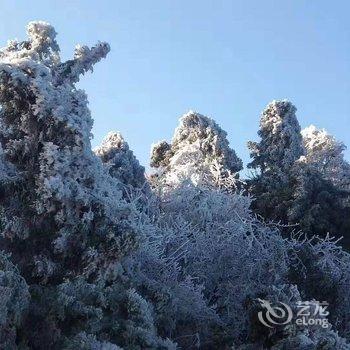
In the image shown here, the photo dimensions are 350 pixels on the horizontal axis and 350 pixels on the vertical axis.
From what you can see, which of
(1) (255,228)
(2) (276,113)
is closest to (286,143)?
(2) (276,113)

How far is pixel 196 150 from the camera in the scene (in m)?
23.0

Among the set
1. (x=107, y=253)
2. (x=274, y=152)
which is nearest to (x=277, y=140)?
(x=274, y=152)

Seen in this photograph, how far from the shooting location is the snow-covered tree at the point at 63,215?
28.5ft

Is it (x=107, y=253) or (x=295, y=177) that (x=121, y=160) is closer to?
(x=295, y=177)

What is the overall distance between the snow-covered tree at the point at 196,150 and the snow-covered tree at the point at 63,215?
10172mm

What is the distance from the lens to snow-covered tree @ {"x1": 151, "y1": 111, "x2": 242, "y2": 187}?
2198cm

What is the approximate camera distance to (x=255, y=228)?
15.0 meters

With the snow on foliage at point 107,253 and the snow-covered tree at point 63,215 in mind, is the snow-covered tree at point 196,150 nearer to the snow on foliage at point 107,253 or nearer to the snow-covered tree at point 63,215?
the snow on foliage at point 107,253

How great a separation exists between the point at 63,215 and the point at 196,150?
1422cm

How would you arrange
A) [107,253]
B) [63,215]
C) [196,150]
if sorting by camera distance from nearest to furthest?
[63,215]
[107,253]
[196,150]

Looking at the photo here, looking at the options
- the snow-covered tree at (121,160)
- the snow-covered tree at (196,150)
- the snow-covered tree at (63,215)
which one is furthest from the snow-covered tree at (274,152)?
Result: the snow-covered tree at (63,215)

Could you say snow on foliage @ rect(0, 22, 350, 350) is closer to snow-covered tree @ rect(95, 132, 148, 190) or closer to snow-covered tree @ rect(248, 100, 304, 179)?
snow-covered tree @ rect(95, 132, 148, 190)

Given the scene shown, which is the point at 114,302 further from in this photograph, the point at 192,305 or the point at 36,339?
the point at 192,305

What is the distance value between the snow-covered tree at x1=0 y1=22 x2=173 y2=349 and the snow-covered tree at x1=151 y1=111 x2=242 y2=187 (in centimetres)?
1017
